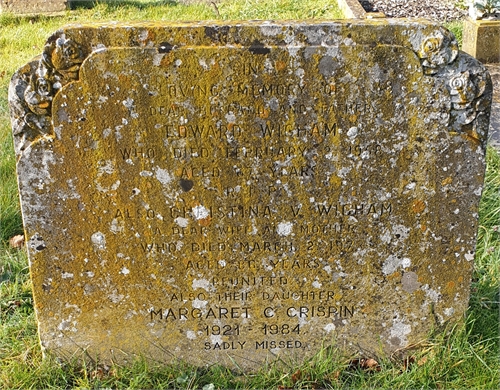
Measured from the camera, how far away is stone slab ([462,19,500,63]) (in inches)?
319

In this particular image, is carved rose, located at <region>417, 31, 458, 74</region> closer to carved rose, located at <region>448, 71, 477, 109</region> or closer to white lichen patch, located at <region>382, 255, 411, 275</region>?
carved rose, located at <region>448, 71, 477, 109</region>

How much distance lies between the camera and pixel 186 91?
2670 mm

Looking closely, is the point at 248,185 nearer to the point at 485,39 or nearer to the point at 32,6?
the point at 485,39

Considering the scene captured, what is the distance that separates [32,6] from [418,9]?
24.2ft

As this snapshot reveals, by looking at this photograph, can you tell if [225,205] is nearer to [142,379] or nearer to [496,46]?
[142,379]

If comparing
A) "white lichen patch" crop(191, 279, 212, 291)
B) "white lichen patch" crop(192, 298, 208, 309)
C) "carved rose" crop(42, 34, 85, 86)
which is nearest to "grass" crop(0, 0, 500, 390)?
"white lichen patch" crop(192, 298, 208, 309)

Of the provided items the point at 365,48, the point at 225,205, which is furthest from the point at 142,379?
the point at 365,48

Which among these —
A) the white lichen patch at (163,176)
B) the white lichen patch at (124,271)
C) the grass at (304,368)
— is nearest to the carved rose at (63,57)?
the white lichen patch at (163,176)

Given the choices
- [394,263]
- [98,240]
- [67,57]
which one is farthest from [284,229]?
[67,57]

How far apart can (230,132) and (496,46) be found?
6720 mm

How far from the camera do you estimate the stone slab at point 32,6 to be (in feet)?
36.2

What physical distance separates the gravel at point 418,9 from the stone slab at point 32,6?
5.84 metres

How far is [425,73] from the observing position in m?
2.68

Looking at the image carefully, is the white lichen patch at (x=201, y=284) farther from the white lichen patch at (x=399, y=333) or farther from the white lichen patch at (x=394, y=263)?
the white lichen patch at (x=399, y=333)
